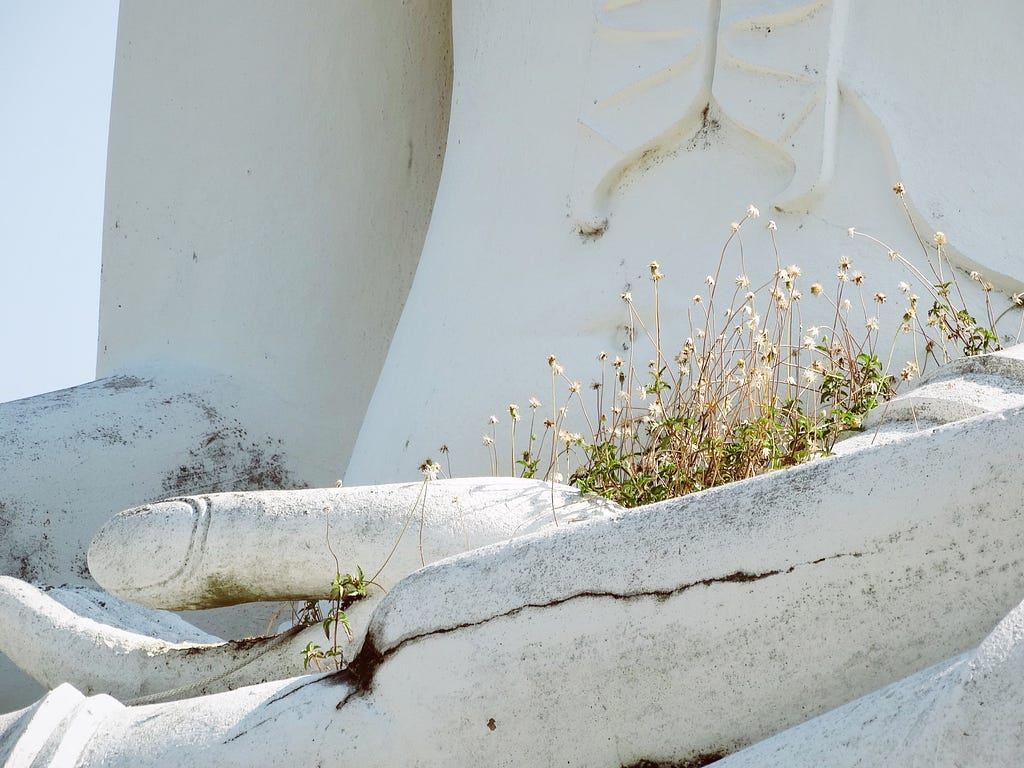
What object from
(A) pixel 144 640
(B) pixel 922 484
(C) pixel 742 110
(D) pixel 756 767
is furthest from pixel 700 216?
(D) pixel 756 767

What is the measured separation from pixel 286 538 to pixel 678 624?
0.85m

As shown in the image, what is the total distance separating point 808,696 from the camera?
1683mm

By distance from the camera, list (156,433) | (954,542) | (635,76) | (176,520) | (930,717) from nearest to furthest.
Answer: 1. (930,717)
2. (954,542)
3. (176,520)
4. (635,76)
5. (156,433)

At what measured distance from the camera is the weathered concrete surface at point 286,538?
2.42 m

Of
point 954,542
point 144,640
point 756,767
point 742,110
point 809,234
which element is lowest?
point 144,640

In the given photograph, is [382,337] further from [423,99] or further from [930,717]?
[930,717]

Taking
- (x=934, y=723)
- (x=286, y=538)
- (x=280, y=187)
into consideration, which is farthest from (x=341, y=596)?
(x=280, y=187)

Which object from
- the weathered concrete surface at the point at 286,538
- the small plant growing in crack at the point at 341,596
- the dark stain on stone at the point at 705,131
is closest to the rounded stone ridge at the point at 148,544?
the weathered concrete surface at the point at 286,538

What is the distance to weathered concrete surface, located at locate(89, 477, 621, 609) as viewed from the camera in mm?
2420

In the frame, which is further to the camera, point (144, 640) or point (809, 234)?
point (809, 234)

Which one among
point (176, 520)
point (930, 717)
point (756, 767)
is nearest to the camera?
point (930, 717)

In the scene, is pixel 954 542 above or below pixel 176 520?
above

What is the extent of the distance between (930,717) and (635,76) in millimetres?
2453

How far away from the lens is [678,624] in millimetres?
1750
